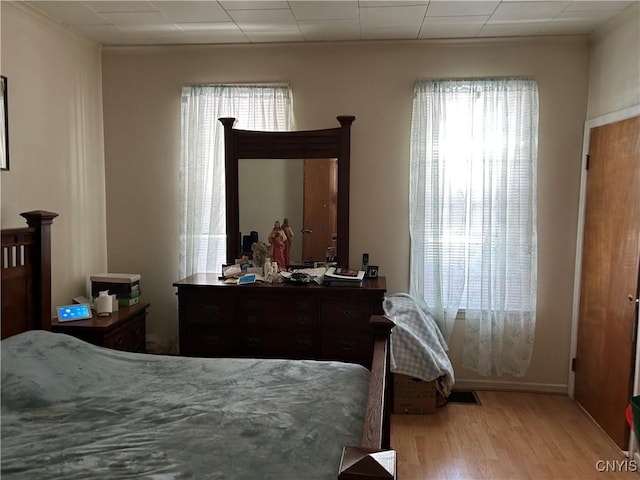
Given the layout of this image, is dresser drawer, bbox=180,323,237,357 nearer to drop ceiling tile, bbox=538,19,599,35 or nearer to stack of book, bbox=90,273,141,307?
stack of book, bbox=90,273,141,307

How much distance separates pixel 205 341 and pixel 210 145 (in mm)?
1423

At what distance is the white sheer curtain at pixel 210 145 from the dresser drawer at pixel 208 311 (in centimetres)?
49

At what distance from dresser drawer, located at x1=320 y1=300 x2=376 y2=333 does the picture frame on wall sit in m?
2.01

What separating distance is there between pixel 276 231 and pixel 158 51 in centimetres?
162

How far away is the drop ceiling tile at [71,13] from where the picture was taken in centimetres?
296

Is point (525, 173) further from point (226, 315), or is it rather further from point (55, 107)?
point (55, 107)

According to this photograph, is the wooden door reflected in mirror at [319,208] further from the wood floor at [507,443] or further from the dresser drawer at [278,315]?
the wood floor at [507,443]

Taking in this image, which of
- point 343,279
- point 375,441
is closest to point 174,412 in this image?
point 375,441

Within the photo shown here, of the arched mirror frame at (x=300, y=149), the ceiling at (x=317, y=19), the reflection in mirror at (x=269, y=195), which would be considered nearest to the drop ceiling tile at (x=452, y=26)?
the ceiling at (x=317, y=19)

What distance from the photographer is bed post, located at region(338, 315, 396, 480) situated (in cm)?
102

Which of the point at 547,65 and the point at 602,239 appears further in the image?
the point at 547,65

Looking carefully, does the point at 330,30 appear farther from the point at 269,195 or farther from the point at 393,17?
the point at 269,195

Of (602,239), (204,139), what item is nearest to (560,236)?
(602,239)

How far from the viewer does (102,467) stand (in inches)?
59.0
